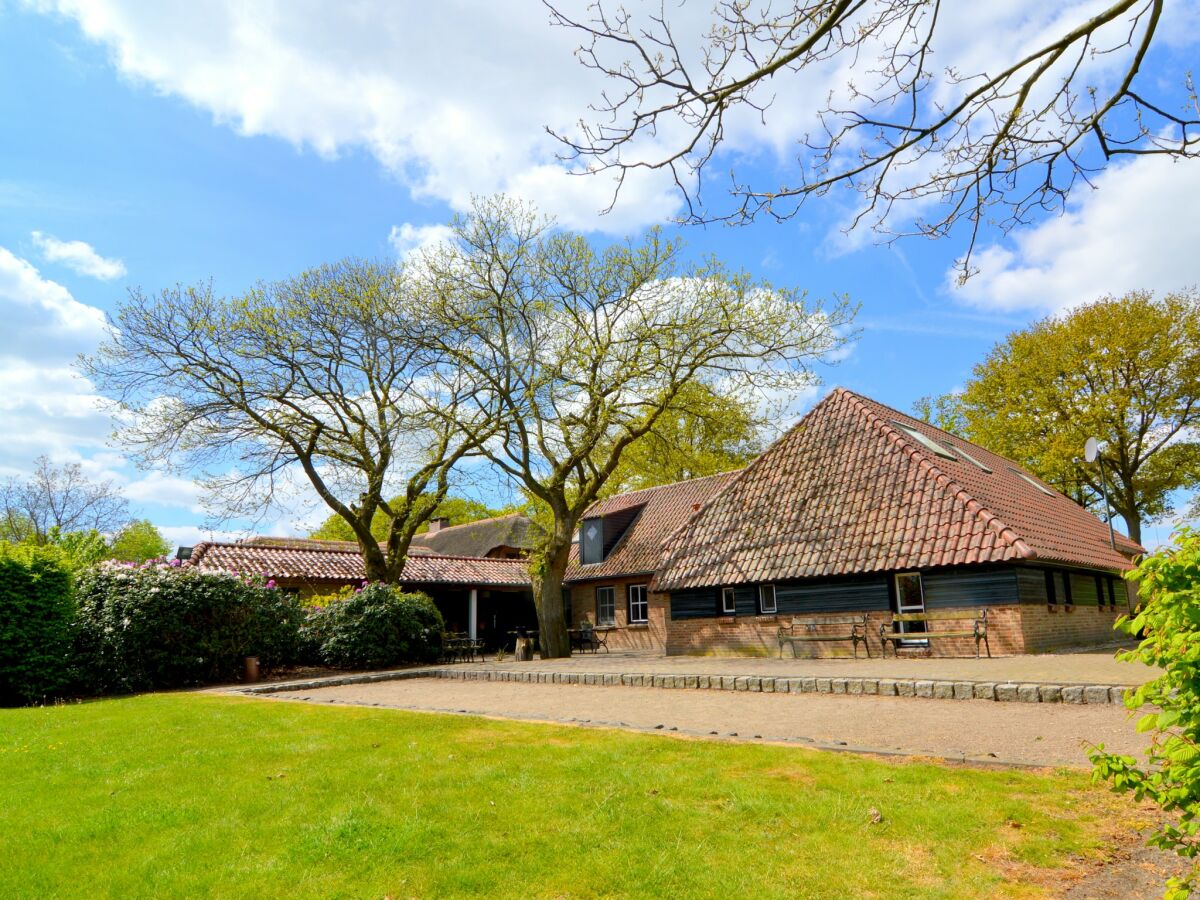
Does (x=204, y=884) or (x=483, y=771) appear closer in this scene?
(x=204, y=884)

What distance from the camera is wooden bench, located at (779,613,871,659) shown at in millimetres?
18109

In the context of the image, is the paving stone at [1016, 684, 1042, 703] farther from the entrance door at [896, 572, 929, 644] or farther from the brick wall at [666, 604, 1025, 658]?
the entrance door at [896, 572, 929, 644]

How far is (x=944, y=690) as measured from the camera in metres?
Result: 11.1

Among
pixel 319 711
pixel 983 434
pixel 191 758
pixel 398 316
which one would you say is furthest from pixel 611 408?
pixel 983 434

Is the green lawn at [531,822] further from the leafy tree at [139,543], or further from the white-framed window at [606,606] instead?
the leafy tree at [139,543]

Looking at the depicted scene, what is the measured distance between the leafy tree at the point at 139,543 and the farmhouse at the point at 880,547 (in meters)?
49.2

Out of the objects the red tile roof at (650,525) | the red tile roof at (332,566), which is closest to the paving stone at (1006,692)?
the red tile roof at (650,525)

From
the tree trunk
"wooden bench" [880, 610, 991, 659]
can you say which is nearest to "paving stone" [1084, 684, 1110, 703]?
"wooden bench" [880, 610, 991, 659]

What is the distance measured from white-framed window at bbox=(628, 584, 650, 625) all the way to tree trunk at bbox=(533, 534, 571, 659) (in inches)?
225

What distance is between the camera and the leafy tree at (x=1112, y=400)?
35781 mm

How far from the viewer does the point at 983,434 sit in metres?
40.3

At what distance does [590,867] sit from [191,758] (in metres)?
5.31

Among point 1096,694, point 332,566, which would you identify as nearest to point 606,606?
point 332,566

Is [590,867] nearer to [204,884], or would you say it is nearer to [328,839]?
[328,839]
